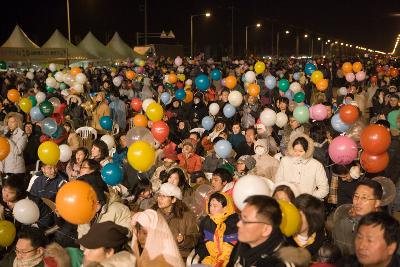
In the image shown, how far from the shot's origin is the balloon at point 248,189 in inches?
161

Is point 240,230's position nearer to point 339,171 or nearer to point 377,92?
point 339,171

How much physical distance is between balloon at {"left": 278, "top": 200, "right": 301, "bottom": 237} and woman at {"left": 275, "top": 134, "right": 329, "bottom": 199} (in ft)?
6.51

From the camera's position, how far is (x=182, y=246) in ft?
15.5

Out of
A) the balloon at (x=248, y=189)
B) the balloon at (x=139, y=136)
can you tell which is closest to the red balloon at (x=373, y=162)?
the balloon at (x=248, y=189)

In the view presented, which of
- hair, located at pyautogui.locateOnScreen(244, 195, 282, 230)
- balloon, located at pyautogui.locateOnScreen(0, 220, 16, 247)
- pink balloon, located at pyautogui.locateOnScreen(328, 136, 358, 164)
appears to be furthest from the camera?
pink balloon, located at pyautogui.locateOnScreen(328, 136, 358, 164)

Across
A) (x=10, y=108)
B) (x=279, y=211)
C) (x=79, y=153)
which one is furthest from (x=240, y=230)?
(x=10, y=108)

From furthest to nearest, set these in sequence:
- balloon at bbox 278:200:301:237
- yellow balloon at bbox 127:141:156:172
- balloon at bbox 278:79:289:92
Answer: balloon at bbox 278:79:289:92, yellow balloon at bbox 127:141:156:172, balloon at bbox 278:200:301:237

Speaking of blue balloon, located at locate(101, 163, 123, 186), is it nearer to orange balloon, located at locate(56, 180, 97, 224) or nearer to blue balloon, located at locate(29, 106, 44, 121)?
orange balloon, located at locate(56, 180, 97, 224)

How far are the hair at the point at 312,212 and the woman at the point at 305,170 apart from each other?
163 centimetres

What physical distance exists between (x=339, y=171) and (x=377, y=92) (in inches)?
267

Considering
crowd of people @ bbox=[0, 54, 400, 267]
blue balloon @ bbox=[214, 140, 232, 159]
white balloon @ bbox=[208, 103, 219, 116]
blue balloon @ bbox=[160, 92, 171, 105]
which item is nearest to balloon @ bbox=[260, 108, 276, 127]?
crowd of people @ bbox=[0, 54, 400, 267]

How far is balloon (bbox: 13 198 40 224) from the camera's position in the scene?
497cm

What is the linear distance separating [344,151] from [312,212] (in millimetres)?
2475

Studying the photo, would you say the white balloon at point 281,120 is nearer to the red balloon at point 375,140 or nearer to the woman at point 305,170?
the red balloon at point 375,140
